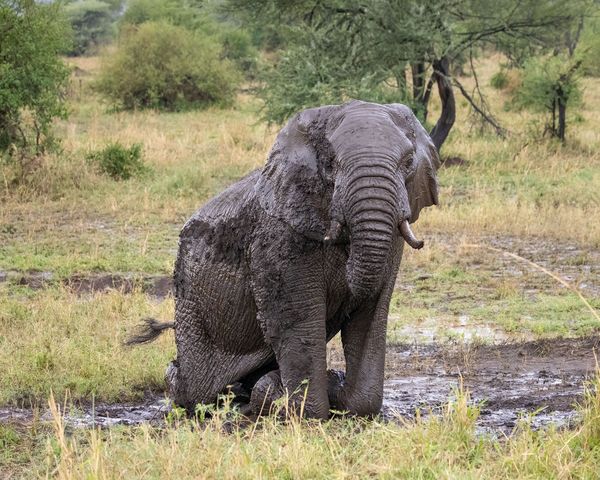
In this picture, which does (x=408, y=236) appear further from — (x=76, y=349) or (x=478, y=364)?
(x=76, y=349)

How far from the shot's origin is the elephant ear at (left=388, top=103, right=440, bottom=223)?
4.78 m

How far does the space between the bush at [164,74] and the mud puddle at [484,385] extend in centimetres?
1854

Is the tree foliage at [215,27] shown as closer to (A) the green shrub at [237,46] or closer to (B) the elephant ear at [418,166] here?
(A) the green shrub at [237,46]

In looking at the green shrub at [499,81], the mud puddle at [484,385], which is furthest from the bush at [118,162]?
the green shrub at [499,81]

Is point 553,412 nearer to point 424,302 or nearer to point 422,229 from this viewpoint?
point 424,302

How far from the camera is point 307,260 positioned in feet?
15.9

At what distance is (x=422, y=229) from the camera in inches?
476

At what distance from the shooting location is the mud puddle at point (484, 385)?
563cm

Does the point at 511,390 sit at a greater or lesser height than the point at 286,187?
lesser

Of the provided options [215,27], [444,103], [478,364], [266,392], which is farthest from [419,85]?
[215,27]

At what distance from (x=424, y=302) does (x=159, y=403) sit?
336cm

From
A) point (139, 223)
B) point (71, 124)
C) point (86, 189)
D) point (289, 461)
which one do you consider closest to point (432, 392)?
point (289, 461)

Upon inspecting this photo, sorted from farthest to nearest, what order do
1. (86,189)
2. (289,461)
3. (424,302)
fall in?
1. (86,189)
2. (424,302)
3. (289,461)

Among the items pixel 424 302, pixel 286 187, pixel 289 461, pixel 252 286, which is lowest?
pixel 424 302
